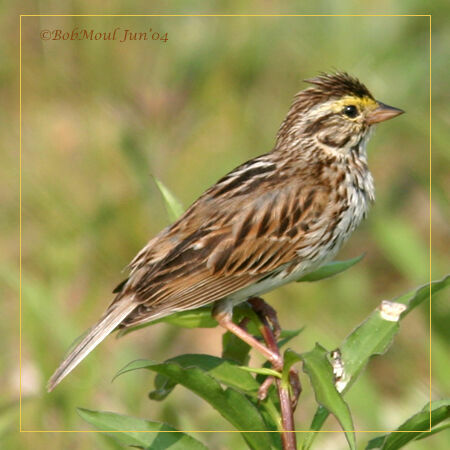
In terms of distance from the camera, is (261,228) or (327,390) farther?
(261,228)

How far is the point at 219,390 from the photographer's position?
8.29 ft

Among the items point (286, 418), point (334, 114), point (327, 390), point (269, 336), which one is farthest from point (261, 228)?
point (327, 390)

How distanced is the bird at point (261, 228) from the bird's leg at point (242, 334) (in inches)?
0.4

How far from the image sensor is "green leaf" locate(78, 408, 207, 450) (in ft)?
8.33

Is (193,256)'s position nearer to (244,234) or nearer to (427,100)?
(244,234)

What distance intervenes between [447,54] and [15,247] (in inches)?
116

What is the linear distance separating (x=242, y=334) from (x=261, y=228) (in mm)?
637

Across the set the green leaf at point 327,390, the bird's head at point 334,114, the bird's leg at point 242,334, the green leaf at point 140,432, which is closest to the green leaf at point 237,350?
the bird's leg at point 242,334

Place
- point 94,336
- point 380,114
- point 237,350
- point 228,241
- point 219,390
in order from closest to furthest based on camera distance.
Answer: point 219,390, point 237,350, point 94,336, point 228,241, point 380,114

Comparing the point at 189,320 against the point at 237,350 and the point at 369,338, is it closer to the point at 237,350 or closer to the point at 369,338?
the point at 237,350

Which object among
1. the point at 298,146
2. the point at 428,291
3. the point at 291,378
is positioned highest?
the point at 298,146

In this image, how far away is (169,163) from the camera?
19.4 feet

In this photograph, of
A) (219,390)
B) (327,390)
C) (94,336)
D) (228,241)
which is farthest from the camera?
(228,241)

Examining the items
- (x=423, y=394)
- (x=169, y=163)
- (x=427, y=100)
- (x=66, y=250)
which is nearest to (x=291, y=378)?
(x=423, y=394)
